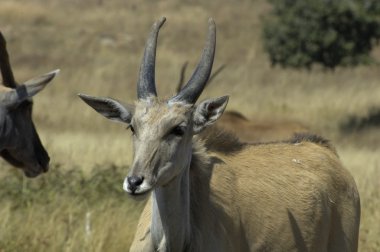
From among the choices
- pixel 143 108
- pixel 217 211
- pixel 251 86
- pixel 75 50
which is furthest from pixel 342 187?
pixel 75 50

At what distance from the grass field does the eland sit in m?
2.33

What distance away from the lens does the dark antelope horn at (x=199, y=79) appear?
6457 mm

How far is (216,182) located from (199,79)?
3.04 feet

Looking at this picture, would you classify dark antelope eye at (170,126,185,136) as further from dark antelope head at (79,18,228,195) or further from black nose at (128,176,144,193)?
black nose at (128,176,144,193)

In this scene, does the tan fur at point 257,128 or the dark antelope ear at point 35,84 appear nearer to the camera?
the dark antelope ear at point 35,84

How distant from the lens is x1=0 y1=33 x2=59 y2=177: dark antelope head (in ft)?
28.8

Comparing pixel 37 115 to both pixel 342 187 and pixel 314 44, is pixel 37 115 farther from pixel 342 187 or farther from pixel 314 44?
pixel 342 187

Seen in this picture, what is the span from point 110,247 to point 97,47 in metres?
37.4

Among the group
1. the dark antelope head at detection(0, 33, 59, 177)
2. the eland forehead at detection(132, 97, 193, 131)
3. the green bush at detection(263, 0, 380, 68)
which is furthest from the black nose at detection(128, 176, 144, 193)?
the green bush at detection(263, 0, 380, 68)

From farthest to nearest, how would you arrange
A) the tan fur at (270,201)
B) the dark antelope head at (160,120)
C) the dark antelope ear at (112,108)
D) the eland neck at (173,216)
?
the tan fur at (270,201), the eland neck at (173,216), the dark antelope ear at (112,108), the dark antelope head at (160,120)

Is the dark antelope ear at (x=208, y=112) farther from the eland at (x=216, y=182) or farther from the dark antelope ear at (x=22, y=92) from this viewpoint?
the dark antelope ear at (x=22, y=92)

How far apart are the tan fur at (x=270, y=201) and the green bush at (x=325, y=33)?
23.7 m

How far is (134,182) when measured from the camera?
5.88 meters

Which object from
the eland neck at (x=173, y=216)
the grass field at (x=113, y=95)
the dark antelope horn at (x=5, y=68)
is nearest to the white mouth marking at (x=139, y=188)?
the eland neck at (x=173, y=216)
